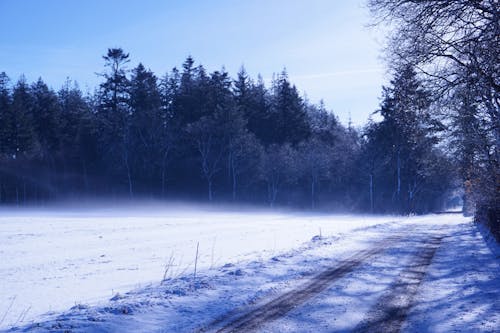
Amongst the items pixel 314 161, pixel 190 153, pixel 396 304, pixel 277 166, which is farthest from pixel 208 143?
pixel 396 304

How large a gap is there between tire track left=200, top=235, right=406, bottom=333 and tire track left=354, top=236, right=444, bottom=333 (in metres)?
1.38

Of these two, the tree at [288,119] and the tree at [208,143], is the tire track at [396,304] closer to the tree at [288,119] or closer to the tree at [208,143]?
the tree at [208,143]

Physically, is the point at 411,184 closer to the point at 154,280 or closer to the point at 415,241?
the point at 415,241

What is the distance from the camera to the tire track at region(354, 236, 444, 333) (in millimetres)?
7695

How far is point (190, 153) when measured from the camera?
6569cm

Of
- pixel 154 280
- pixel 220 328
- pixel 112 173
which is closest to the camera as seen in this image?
pixel 220 328

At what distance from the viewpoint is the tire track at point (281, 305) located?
25.2 ft

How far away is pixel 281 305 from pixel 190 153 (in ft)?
188

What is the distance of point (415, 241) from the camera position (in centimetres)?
2159

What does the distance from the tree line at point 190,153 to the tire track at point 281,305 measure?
46191 millimetres

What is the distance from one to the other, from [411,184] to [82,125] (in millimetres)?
45948

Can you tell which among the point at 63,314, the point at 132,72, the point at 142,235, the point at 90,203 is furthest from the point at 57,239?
the point at 132,72

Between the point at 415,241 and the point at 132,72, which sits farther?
the point at 132,72

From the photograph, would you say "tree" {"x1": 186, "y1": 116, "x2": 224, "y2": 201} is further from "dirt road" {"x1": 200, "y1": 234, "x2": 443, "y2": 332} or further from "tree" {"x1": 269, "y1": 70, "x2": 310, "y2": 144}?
"dirt road" {"x1": 200, "y1": 234, "x2": 443, "y2": 332}
